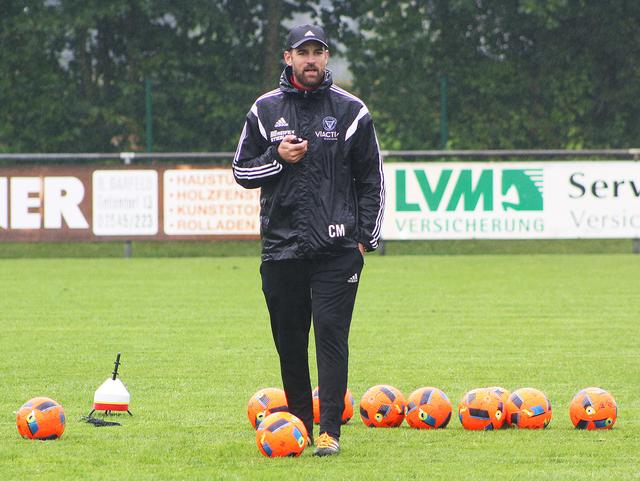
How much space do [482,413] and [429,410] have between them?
1.01 feet

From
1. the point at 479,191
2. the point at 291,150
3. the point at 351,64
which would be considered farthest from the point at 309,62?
the point at 351,64

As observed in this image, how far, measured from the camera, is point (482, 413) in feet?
27.7

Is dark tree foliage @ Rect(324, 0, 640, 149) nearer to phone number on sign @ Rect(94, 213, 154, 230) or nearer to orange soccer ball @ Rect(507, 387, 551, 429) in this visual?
phone number on sign @ Rect(94, 213, 154, 230)

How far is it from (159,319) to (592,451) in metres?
8.67

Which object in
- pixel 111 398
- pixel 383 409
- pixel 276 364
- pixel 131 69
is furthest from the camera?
pixel 131 69

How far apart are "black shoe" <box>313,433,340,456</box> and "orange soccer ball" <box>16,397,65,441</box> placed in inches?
60.5

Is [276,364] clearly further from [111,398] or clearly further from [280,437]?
[280,437]

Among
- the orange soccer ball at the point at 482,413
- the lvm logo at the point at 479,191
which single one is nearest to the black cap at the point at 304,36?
the orange soccer ball at the point at 482,413

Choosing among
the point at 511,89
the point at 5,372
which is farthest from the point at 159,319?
the point at 511,89

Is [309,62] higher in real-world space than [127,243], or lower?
higher

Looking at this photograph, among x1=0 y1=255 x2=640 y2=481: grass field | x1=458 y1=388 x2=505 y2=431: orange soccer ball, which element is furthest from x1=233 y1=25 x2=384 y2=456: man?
x1=458 y1=388 x2=505 y2=431: orange soccer ball

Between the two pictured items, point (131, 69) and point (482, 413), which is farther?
point (131, 69)

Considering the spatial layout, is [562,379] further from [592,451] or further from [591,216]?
[591,216]

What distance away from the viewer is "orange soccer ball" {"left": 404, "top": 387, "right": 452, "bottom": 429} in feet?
27.9
